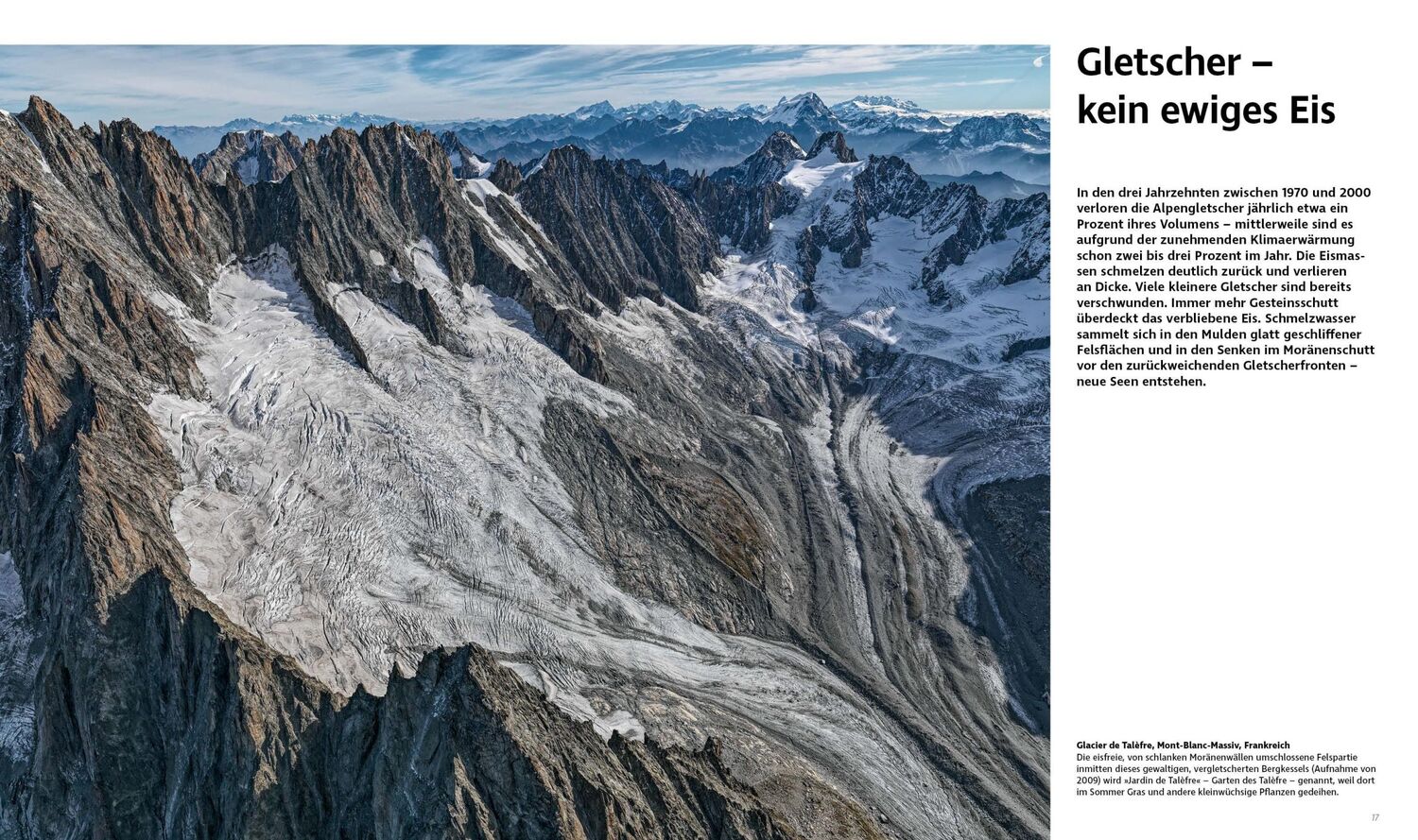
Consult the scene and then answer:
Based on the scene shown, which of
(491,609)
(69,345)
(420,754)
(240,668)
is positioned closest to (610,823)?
(420,754)

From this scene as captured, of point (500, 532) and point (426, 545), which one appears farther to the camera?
point (500, 532)

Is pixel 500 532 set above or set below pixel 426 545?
above

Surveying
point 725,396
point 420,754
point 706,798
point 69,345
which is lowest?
point 706,798

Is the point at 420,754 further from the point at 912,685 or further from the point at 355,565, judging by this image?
the point at 912,685
